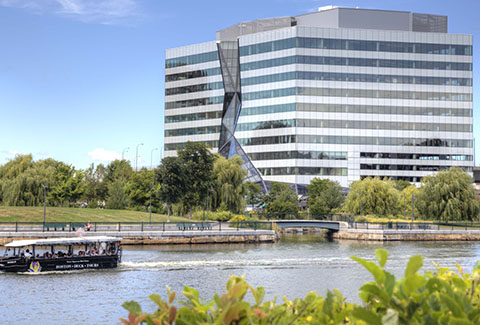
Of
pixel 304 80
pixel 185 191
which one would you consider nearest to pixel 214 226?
pixel 185 191

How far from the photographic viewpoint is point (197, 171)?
78.9 m

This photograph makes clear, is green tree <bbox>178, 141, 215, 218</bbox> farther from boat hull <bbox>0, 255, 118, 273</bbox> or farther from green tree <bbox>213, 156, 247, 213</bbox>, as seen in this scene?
boat hull <bbox>0, 255, 118, 273</bbox>

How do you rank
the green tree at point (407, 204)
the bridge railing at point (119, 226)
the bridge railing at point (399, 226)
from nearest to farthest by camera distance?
the bridge railing at point (119, 226)
the bridge railing at point (399, 226)
the green tree at point (407, 204)

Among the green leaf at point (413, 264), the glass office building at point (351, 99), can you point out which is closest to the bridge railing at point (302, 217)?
the glass office building at point (351, 99)

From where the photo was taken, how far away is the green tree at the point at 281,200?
94.8 m

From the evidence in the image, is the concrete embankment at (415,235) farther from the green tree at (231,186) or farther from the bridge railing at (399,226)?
the green tree at (231,186)

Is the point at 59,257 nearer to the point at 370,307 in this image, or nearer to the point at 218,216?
the point at 218,216

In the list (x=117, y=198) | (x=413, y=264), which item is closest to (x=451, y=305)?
(x=413, y=264)

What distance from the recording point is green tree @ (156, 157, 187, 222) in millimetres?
75312

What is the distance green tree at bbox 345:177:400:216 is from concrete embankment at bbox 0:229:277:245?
82.8 ft

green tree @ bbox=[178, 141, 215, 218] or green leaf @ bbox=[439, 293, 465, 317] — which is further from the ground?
green tree @ bbox=[178, 141, 215, 218]

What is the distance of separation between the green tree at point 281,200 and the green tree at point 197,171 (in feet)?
55.4

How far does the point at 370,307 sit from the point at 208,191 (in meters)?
75.5

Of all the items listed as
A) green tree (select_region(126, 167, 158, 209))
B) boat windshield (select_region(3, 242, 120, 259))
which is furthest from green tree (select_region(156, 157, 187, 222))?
boat windshield (select_region(3, 242, 120, 259))
